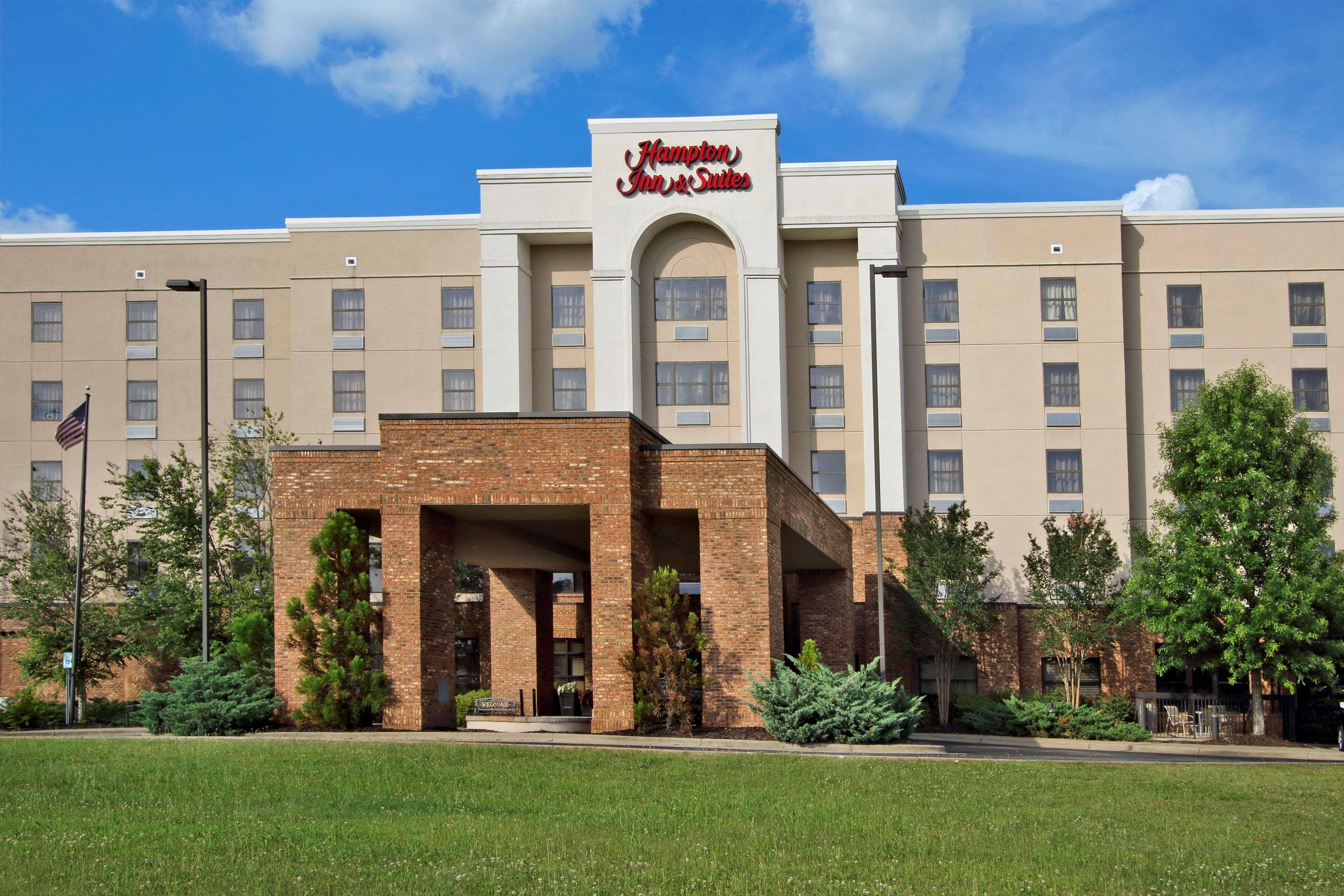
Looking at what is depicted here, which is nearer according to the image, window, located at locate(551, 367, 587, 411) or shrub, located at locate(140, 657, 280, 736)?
shrub, located at locate(140, 657, 280, 736)

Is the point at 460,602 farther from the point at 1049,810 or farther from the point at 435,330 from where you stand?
the point at 1049,810

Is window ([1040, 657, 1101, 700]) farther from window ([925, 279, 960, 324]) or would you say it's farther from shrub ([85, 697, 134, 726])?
shrub ([85, 697, 134, 726])

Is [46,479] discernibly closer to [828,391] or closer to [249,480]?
[249,480]

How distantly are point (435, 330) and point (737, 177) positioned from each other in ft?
44.1

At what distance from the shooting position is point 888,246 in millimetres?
51469

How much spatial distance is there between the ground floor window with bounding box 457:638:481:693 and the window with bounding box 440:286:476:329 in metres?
12.5

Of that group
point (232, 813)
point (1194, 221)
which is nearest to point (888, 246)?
point (1194, 221)

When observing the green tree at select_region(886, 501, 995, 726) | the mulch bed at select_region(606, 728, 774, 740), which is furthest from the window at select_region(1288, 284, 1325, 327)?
the mulch bed at select_region(606, 728, 774, 740)

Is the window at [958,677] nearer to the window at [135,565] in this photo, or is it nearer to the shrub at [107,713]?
the shrub at [107,713]

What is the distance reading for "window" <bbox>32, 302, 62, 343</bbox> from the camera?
55344mm

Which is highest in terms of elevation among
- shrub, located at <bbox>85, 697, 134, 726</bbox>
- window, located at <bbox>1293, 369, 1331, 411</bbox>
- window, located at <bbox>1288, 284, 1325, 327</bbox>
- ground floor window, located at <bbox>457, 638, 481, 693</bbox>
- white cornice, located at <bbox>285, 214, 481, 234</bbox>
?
white cornice, located at <bbox>285, 214, 481, 234</bbox>

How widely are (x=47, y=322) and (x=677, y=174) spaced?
26737 mm

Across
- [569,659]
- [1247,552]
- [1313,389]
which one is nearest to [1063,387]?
[1313,389]

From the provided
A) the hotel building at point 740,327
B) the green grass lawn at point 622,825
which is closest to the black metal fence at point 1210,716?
the hotel building at point 740,327
